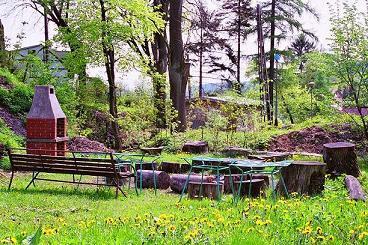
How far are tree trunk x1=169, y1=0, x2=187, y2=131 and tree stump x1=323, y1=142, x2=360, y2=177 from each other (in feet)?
40.1

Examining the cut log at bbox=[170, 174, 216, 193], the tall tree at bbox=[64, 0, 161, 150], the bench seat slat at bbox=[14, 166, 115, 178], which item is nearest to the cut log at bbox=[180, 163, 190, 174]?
the cut log at bbox=[170, 174, 216, 193]

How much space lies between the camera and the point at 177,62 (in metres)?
24.3

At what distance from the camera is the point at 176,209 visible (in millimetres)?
7875

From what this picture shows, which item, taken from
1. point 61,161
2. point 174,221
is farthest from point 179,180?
point 174,221

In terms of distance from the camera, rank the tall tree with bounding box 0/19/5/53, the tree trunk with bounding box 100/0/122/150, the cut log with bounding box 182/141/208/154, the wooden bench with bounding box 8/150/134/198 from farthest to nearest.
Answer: the tall tree with bounding box 0/19/5/53 → the tree trunk with bounding box 100/0/122/150 → the cut log with bounding box 182/141/208/154 → the wooden bench with bounding box 8/150/134/198

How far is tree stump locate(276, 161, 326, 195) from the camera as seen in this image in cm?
980

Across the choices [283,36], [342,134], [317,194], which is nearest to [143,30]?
[342,134]

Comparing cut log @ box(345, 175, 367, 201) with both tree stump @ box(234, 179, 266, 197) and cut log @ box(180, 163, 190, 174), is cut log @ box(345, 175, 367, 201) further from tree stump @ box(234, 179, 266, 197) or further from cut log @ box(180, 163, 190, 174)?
cut log @ box(180, 163, 190, 174)

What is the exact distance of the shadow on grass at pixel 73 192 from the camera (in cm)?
1013

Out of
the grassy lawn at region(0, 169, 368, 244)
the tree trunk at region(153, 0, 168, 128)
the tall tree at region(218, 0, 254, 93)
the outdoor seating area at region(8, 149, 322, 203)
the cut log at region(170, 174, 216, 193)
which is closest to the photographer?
the grassy lawn at region(0, 169, 368, 244)

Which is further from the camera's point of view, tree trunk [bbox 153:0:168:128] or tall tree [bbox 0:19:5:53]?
tall tree [bbox 0:19:5:53]

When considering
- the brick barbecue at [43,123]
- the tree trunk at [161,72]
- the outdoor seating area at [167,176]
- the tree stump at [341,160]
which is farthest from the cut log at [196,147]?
the tree stump at [341,160]

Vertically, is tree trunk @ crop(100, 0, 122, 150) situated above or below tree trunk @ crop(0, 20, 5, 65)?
below

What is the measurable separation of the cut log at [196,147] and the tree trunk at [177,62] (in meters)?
5.16
